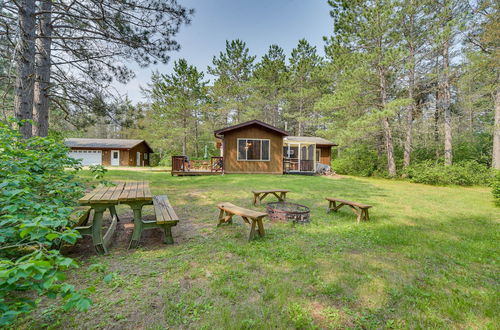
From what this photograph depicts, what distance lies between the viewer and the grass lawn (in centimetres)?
186

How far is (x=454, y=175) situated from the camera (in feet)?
36.8

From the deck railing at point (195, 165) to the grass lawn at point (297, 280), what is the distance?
9323 mm

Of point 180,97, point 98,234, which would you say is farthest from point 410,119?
point 180,97

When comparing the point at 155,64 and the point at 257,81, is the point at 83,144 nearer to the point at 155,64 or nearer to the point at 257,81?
the point at 257,81

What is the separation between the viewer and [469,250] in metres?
3.36

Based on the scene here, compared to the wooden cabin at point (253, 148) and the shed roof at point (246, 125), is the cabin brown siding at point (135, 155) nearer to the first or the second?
the wooden cabin at point (253, 148)

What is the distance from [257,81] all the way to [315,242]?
2222 centimetres

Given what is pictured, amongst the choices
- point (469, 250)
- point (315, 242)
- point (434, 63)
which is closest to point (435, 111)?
point (434, 63)

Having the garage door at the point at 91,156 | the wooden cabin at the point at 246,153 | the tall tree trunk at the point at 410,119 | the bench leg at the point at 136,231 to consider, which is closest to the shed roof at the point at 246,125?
the wooden cabin at the point at 246,153

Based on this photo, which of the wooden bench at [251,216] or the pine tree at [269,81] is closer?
the wooden bench at [251,216]

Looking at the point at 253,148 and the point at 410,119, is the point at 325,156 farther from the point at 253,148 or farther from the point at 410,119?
the point at 253,148

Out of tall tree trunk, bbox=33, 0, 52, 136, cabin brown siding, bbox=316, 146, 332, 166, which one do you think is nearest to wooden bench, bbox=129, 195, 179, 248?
tall tree trunk, bbox=33, 0, 52, 136

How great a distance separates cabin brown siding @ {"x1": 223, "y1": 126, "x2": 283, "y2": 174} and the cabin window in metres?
0.20

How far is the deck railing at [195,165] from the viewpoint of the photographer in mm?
13312
